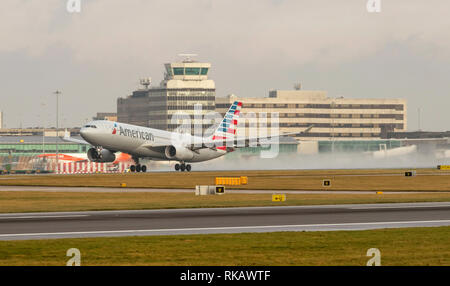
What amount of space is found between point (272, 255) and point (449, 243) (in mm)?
7089

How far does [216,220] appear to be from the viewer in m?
38.7

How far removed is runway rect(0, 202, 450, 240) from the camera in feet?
109

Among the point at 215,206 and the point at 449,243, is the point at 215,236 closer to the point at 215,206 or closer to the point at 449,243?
the point at 449,243

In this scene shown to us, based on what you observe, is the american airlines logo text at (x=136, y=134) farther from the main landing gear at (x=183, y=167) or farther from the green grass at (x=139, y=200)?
the green grass at (x=139, y=200)

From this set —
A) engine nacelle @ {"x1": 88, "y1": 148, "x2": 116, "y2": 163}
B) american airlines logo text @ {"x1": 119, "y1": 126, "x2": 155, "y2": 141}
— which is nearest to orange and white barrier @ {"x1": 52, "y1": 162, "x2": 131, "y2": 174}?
engine nacelle @ {"x1": 88, "y1": 148, "x2": 116, "y2": 163}

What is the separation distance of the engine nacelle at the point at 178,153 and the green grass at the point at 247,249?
84.3m

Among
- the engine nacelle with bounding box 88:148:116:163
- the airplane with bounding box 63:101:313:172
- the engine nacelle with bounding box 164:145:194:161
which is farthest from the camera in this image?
the engine nacelle with bounding box 164:145:194:161

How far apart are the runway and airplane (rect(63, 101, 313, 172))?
2303 inches

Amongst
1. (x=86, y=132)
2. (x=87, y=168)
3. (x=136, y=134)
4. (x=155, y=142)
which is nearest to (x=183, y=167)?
(x=155, y=142)

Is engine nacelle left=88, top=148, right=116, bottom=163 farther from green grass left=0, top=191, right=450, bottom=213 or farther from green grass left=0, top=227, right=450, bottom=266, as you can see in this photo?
green grass left=0, top=227, right=450, bottom=266

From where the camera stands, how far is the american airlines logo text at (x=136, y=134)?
106312 millimetres

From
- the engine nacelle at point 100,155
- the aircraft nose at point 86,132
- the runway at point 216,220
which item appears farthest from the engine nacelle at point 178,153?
the runway at point 216,220

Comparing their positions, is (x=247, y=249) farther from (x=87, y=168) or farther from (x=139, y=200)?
(x=87, y=168)
